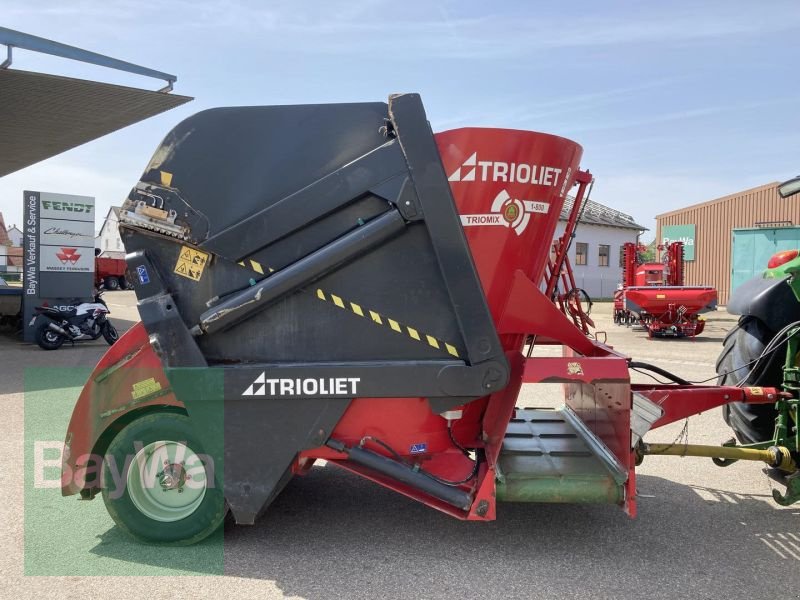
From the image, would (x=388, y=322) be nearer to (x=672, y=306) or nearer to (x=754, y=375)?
(x=754, y=375)

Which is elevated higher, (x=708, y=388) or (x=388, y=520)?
(x=708, y=388)

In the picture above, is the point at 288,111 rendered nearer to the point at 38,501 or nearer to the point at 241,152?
the point at 241,152

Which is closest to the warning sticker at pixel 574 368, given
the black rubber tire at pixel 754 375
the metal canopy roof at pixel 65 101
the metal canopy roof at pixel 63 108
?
the black rubber tire at pixel 754 375

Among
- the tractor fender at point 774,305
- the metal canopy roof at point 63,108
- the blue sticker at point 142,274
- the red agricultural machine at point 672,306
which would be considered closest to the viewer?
the blue sticker at point 142,274

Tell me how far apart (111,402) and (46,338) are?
11.3m

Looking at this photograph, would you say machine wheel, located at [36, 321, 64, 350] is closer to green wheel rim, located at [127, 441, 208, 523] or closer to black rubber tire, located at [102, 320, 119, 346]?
black rubber tire, located at [102, 320, 119, 346]

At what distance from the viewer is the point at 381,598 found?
120 inches

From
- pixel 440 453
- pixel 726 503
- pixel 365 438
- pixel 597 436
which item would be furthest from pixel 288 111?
pixel 726 503

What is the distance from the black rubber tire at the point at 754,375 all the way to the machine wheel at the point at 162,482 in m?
3.66

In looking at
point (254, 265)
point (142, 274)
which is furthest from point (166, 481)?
point (254, 265)

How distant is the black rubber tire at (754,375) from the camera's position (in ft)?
Result: 14.5

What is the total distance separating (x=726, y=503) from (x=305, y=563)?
3.01m

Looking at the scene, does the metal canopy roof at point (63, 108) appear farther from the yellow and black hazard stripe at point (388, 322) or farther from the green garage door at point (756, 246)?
the green garage door at point (756, 246)

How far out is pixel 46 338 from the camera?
13.3 m
